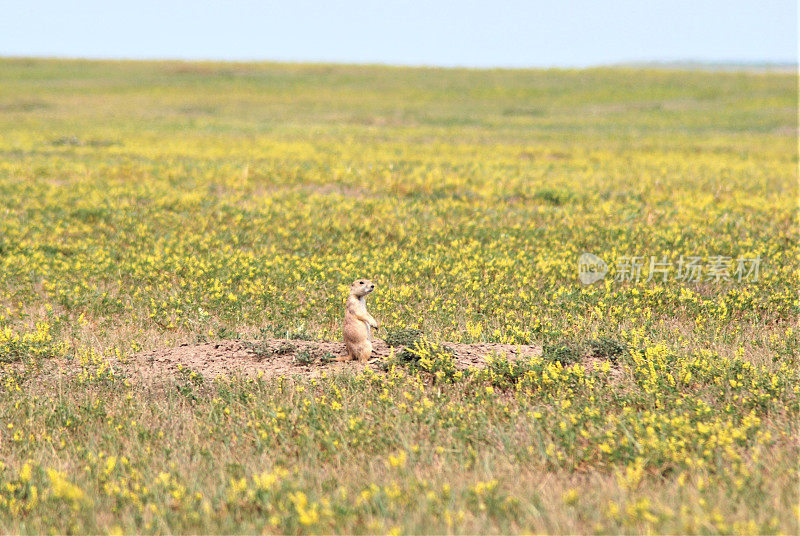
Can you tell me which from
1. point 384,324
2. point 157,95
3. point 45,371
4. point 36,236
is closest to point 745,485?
point 384,324

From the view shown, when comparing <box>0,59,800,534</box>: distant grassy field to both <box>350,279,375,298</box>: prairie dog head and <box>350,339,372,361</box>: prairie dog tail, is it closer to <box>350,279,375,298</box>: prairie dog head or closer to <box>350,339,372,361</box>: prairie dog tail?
<box>350,339,372,361</box>: prairie dog tail

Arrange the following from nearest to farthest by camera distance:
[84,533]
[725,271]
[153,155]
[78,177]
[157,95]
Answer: [84,533] → [725,271] → [78,177] → [153,155] → [157,95]

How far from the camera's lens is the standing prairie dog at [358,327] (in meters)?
7.48

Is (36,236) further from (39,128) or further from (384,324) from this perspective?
(39,128)

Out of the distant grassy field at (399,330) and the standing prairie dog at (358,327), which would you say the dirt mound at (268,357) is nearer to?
the standing prairie dog at (358,327)

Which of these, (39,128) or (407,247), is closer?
(407,247)

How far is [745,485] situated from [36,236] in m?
13.7

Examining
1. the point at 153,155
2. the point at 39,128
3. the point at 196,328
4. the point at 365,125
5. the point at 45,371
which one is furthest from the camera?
the point at 365,125

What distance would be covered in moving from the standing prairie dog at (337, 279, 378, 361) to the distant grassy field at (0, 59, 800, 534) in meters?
0.44

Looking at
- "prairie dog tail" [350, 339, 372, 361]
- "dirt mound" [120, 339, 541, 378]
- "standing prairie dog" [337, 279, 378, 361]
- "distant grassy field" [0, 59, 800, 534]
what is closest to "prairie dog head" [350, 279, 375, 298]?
"standing prairie dog" [337, 279, 378, 361]

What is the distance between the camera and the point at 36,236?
1415cm

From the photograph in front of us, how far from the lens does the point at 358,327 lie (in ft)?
24.7

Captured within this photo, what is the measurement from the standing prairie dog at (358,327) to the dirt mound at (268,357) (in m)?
0.12

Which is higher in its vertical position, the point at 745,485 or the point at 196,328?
the point at 745,485
